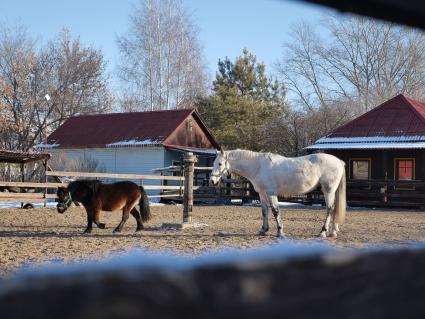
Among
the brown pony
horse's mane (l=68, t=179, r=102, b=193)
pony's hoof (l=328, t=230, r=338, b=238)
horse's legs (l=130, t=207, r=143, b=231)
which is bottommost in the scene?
pony's hoof (l=328, t=230, r=338, b=238)

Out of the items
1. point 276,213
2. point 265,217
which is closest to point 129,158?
point 265,217

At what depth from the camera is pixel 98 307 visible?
0.46m

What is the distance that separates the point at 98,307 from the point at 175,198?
2100cm

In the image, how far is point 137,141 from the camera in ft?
94.9

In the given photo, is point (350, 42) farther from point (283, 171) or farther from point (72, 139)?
point (283, 171)

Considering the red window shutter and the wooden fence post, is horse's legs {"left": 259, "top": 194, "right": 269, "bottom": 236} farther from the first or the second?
the red window shutter

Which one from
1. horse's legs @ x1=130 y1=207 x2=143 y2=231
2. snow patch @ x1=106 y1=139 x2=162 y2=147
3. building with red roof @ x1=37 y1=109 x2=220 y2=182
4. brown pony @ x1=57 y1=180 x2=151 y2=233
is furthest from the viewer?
building with red roof @ x1=37 y1=109 x2=220 y2=182

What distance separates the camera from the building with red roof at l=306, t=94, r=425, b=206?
20375 mm

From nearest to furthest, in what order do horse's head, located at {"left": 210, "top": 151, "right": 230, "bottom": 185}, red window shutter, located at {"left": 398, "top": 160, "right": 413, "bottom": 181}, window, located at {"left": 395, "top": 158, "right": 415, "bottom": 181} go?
horse's head, located at {"left": 210, "top": 151, "right": 230, "bottom": 185} → window, located at {"left": 395, "top": 158, "right": 415, "bottom": 181} → red window shutter, located at {"left": 398, "top": 160, "right": 413, "bottom": 181}

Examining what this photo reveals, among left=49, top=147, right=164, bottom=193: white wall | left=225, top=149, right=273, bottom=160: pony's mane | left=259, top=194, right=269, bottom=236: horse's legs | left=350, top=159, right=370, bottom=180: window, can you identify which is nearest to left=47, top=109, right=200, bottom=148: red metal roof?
left=49, top=147, right=164, bottom=193: white wall

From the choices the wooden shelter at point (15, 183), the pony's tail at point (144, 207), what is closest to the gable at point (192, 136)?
the wooden shelter at point (15, 183)

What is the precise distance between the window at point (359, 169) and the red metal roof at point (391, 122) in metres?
1.35

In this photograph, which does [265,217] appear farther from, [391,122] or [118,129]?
[118,129]

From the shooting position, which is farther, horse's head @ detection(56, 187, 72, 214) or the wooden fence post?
the wooden fence post
